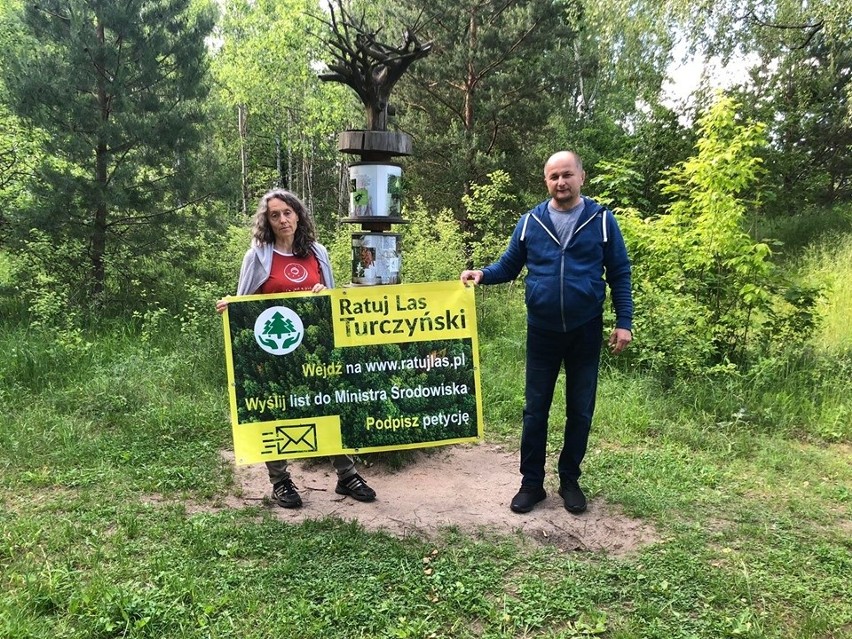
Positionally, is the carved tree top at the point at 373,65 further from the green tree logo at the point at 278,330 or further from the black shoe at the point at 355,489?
the black shoe at the point at 355,489

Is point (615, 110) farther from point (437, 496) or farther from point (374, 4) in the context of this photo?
point (437, 496)

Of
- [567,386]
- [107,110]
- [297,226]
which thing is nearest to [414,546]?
[567,386]

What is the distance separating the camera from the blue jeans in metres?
3.43

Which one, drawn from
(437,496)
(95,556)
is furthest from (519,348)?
(95,556)

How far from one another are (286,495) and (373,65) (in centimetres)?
304

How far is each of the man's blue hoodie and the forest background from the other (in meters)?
1.32

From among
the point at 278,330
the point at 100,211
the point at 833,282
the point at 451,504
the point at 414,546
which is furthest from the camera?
the point at 833,282

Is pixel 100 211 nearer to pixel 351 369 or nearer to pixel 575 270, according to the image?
pixel 351 369

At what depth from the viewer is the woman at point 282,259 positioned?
11.4 ft

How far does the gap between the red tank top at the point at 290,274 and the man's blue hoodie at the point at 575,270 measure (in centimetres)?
134

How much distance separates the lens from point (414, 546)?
10.5 feet

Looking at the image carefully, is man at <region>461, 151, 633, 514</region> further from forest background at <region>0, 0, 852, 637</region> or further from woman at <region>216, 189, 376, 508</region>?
woman at <region>216, 189, 376, 508</region>

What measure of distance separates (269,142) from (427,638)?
84.5 ft

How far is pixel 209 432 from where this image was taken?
493cm
